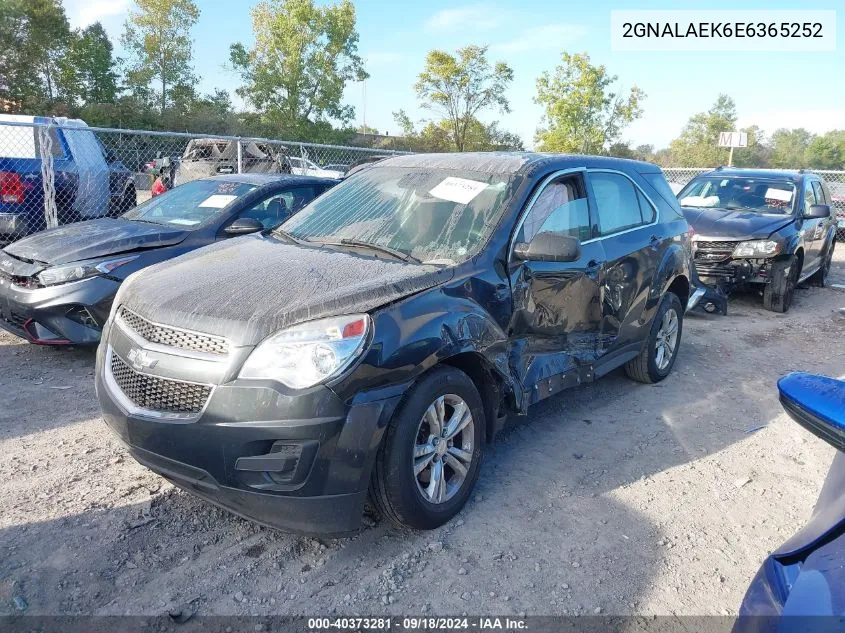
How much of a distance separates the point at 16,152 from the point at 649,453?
8.76 meters

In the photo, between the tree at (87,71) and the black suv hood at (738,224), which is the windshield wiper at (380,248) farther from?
the tree at (87,71)

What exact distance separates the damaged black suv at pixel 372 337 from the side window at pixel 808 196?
652cm

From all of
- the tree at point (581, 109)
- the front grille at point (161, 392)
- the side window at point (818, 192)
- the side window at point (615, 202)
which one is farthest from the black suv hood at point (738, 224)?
the tree at point (581, 109)

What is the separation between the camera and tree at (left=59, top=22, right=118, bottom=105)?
35.8m

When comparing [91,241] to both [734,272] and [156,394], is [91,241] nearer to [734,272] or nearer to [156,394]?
[156,394]

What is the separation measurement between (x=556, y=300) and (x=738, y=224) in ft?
19.6

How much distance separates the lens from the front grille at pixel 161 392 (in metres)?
2.58

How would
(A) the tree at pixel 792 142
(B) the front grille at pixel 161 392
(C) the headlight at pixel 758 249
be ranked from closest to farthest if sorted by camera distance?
(B) the front grille at pixel 161 392 → (C) the headlight at pixel 758 249 → (A) the tree at pixel 792 142

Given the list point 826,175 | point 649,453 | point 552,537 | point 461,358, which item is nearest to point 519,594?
point 552,537

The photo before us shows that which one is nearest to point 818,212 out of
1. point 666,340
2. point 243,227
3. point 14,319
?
point 666,340

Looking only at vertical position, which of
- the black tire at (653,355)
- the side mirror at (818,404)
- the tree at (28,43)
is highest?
the tree at (28,43)

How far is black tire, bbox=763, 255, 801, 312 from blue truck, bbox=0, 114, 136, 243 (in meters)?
9.09

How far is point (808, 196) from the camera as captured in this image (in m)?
9.49

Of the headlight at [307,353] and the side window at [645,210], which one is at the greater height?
the side window at [645,210]
